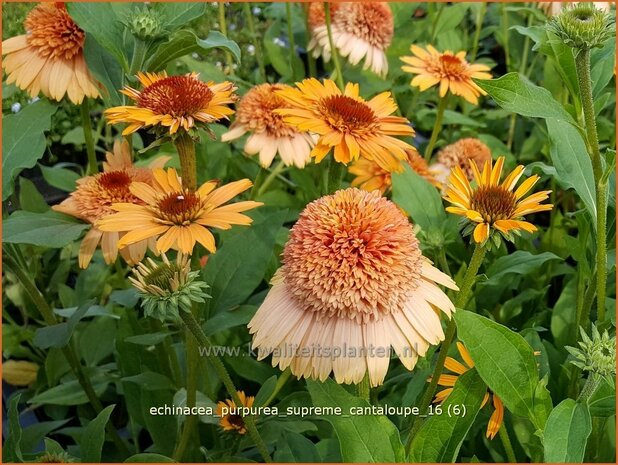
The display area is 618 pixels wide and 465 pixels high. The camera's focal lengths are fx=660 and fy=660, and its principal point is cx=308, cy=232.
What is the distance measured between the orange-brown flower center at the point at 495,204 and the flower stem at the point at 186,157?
35 centimetres

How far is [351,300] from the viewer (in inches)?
25.9

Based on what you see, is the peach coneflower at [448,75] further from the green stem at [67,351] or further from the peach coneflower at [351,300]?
the green stem at [67,351]

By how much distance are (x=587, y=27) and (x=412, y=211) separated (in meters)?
0.38

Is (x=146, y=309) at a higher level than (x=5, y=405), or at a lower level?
higher

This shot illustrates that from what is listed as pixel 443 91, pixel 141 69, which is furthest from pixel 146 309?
pixel 443 91

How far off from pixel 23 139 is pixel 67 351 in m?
0.34

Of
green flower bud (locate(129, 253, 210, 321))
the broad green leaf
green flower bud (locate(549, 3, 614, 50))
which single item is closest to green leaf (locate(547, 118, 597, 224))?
green flower bud (locate(549, 3, 614, 50))

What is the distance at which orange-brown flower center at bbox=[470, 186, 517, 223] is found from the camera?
686mm

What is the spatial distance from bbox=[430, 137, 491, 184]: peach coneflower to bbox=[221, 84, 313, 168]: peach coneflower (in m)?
0.29

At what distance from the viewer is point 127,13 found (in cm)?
95

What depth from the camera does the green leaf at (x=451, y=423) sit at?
67cm

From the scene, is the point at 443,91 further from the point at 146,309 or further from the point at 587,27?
the point at 146,309

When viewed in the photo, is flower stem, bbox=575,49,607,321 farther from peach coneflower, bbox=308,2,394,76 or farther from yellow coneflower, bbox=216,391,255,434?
peach coneflower, bbox=308,2,394,76

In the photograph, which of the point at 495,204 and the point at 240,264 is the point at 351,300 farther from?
the point at 240,264
